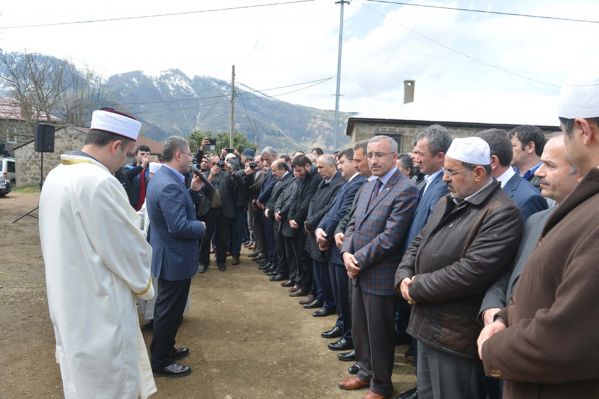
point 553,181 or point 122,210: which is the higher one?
point 553,181

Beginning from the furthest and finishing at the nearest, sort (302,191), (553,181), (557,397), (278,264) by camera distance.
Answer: (278,264), (302,191), (553,181), (557,397)

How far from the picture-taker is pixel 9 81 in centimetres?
3381

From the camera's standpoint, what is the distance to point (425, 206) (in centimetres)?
353

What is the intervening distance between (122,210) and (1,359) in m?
3.00

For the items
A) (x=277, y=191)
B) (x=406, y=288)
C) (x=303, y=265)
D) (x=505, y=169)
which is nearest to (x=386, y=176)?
(x=505, y=169)

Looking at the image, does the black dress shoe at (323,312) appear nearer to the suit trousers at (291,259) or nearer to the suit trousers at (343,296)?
the suit trousers at (343,296)

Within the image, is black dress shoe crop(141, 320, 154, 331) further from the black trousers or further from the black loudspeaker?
the black loudspeaker

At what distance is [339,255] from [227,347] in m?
1.62

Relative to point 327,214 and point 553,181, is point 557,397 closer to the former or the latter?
point 553,181

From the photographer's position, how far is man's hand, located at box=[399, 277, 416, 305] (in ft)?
8.94

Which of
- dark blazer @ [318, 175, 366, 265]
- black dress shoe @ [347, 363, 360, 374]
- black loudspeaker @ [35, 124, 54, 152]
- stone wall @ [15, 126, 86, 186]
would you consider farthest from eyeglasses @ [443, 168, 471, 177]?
stone wall @ [15, 126, 86, 186]

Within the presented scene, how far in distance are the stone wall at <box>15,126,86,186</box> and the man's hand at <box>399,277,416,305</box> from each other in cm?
2798

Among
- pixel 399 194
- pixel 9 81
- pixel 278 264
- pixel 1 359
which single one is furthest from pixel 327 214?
pixel 9 81

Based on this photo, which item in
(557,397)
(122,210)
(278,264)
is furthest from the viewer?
(278,264)
